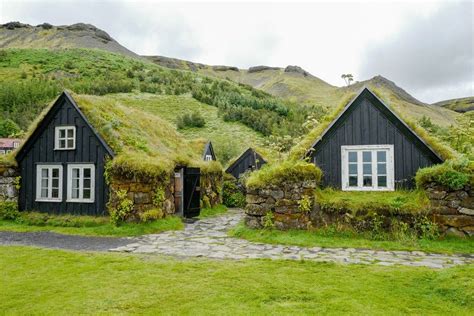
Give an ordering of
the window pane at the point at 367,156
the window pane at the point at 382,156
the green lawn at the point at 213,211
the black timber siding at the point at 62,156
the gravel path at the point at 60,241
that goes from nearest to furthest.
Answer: the gravel path at the point at 60,241 < the window pane at the point at 382,156 < the window pane at the point at 367,156 < the black timber siding at the point at 62,156 < the green lawn at the point at 213,211

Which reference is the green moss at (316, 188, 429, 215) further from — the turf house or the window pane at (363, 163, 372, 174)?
the turf house

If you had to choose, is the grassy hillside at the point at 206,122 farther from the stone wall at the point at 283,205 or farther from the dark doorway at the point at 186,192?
the stone wall at the point at 283,205

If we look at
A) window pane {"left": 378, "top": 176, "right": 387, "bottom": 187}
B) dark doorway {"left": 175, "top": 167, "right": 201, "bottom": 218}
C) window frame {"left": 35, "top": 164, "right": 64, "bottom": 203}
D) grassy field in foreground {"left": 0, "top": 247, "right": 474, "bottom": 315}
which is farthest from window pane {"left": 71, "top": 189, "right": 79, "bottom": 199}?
window pane {"left": 378, "top": 176, "right": 387, "bottom": 187}

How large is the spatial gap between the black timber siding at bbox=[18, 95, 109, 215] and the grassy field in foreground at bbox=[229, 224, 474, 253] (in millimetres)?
6000

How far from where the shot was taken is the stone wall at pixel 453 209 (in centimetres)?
1065

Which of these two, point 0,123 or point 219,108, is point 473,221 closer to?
point 219,108

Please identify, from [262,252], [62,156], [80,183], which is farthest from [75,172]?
[262,252]

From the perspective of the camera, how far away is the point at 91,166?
14.5m

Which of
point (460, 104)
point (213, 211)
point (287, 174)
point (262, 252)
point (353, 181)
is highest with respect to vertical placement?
point (460, 104)

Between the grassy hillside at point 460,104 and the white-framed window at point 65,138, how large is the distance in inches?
4453

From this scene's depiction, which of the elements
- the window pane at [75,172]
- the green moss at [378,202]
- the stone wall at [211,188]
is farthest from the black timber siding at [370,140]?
the window pane at [75,172]

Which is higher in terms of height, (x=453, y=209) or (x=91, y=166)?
(x=91, y=166)

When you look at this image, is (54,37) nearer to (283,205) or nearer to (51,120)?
(51,120)

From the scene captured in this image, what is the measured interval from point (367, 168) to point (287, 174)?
322 centimetres
